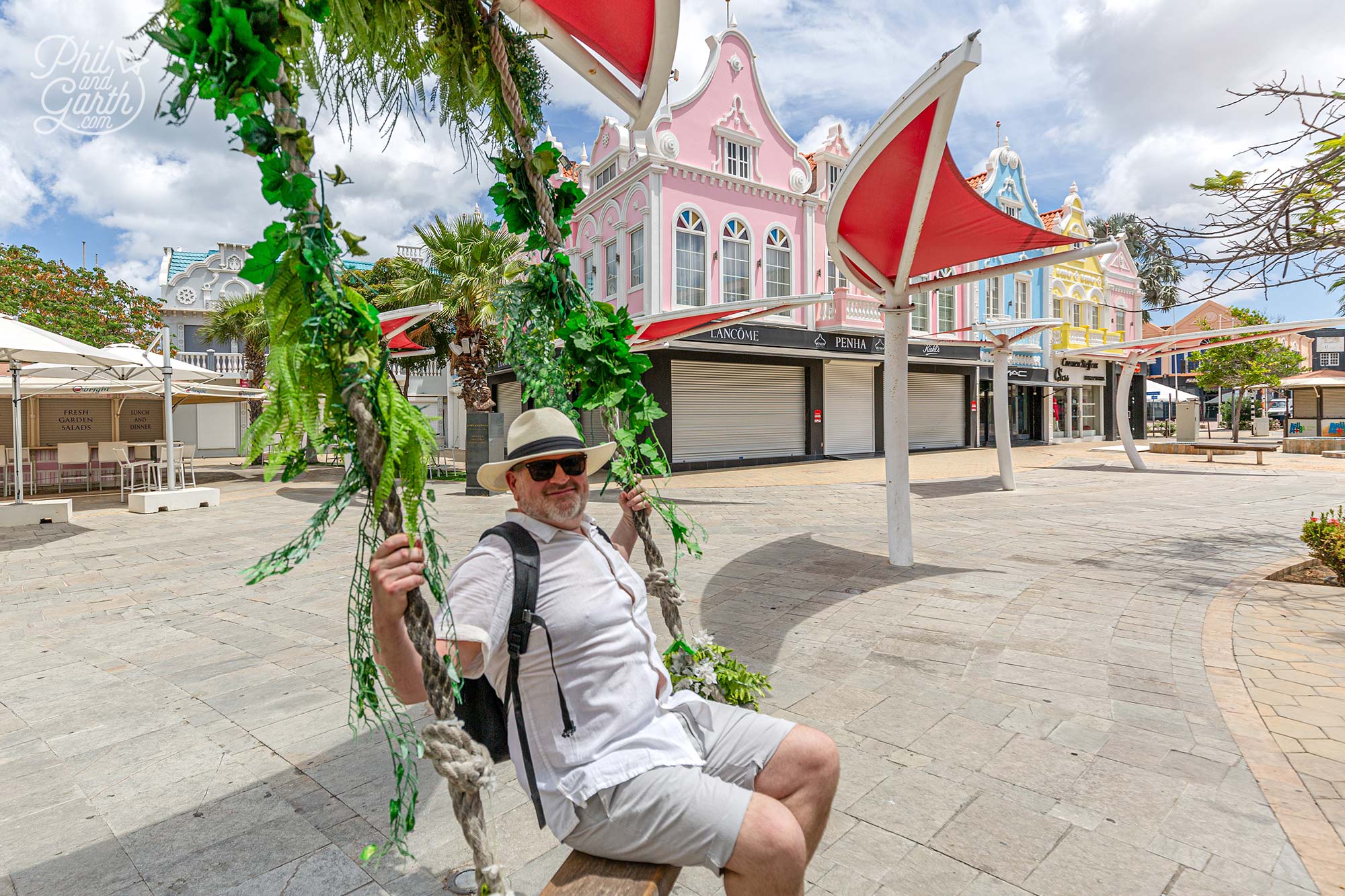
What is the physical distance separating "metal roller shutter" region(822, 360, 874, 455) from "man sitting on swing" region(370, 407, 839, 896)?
21052 mm

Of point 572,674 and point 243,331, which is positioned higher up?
point 243,331

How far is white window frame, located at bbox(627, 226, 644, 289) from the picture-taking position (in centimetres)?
1877

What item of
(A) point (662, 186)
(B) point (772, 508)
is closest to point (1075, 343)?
(A) point (662, 186)

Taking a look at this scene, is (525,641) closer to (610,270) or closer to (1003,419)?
(1003,419)

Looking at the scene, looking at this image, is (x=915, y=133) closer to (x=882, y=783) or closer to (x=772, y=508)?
(x=882, y=783)

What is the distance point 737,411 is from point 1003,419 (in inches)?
353

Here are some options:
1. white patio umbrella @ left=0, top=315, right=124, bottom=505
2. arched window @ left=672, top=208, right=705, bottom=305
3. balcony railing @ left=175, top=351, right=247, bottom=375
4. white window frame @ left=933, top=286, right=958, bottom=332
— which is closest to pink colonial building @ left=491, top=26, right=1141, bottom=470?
arched window @ left=672, top=208, right=705, bottom=305

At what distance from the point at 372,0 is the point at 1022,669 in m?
4.49

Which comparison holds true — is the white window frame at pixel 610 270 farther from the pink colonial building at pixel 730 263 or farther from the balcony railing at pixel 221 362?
the balcony railing at pixel 221 362

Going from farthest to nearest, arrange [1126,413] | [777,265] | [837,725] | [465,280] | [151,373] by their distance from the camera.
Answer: [777,265] → [1126,413] → [465,280] → [151,373] → [837,725]

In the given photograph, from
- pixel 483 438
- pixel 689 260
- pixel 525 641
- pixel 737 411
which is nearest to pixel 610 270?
pixel 689 260

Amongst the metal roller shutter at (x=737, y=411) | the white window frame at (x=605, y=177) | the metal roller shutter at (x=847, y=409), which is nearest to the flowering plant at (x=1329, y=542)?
the metal roller shutter at (x=737, y=411)

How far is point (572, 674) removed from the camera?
5.90 feet

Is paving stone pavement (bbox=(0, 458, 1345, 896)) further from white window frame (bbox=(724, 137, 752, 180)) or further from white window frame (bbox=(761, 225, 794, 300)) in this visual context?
white window frame (bbox=(724, 137, 752, 180))
